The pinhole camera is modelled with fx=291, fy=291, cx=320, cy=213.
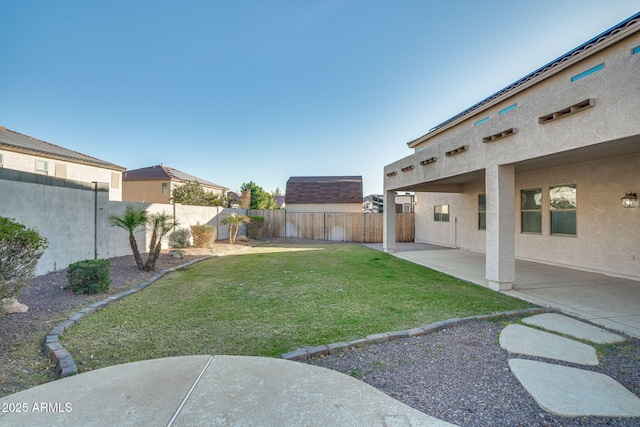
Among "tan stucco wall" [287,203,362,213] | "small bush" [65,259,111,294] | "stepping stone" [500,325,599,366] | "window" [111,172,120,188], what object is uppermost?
"window" [111,172,120,188]

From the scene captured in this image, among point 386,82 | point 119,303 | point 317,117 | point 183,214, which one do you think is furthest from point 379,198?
point 119,303

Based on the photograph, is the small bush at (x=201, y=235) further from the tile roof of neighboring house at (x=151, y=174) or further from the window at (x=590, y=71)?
the tile roof of neighboring house at (x=151, y=174)

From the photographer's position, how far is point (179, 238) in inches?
491

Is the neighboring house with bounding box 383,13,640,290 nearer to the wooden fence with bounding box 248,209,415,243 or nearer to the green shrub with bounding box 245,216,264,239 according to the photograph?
the wooden fence with bounding box 248,209,415,243

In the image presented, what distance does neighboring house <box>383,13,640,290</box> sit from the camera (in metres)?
4.36

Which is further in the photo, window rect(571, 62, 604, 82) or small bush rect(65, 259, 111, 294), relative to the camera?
window rect(571, 62, 604, 82)

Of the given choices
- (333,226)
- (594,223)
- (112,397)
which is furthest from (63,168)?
(594,223)

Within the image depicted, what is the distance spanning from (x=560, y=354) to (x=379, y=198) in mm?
28491

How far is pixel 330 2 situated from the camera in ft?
30.0

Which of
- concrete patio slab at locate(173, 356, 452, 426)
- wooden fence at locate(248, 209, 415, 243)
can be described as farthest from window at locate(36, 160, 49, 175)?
concrete patio slab at locate(173, 356, 452, 426)

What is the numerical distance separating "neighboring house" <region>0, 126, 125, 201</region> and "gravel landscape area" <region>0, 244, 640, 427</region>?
13392 millimetres

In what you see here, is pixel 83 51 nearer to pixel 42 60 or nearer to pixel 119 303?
pixel 42 60

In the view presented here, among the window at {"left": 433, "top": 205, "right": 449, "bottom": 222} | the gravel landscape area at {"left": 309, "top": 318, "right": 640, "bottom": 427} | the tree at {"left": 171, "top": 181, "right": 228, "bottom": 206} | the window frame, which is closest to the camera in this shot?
the gravel landscape area at {"left": 309, "top": 318, "right": 640, "bottom": 427}

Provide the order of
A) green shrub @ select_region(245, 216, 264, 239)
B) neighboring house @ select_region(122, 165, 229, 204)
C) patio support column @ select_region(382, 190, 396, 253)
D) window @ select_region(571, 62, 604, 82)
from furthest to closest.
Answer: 1. neighboring house @ select_region(122, 165, 229, 204)
2. green shrub @ select_region(245, 216, 264, 239)
3. patio support column @ select_region(382, 190, 396, 253)
4. window @ select_region(571, 62, 604, 82)
